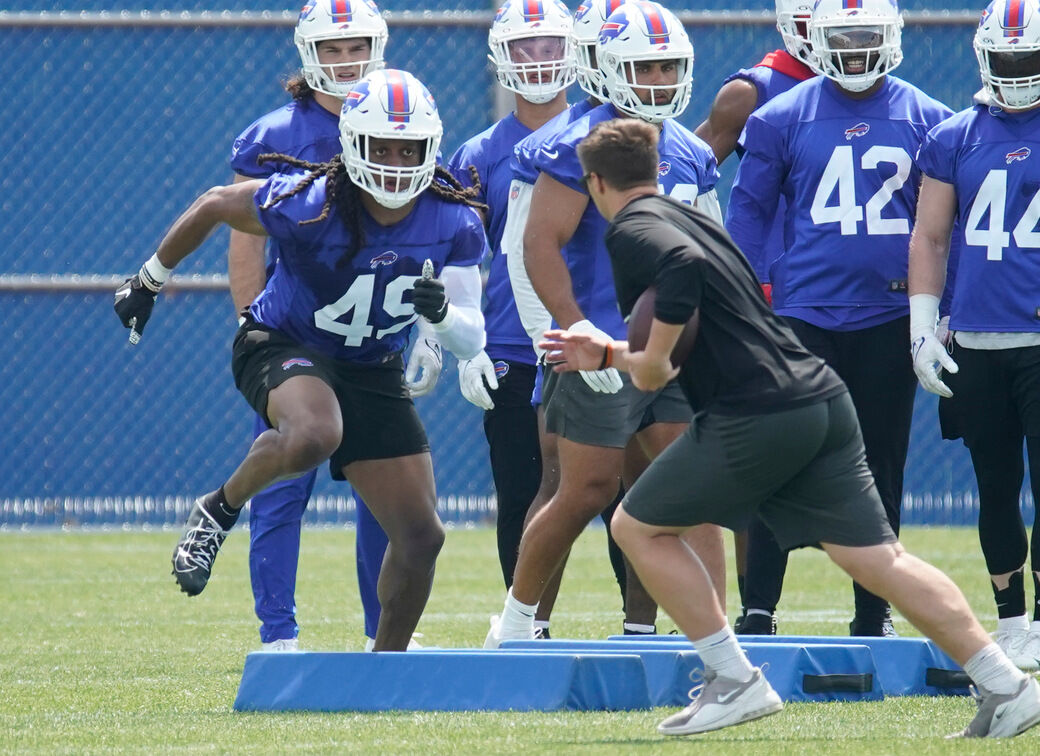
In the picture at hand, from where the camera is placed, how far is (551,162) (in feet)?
17.3

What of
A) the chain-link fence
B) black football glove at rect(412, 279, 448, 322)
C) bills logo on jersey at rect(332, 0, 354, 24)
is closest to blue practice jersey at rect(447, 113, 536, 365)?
bills logo on jersey at rect(332, 0, 354, 24)

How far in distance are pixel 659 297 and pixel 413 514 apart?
1.39 metres

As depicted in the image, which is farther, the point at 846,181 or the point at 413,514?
the point at 846,181

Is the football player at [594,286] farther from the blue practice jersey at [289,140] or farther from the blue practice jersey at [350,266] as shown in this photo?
the blue practice jersey at [289,140]

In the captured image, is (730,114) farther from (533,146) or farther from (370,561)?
(370,561)

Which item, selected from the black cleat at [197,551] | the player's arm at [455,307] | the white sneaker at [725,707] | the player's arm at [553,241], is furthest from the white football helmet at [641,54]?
the white sneaker at [725,707]

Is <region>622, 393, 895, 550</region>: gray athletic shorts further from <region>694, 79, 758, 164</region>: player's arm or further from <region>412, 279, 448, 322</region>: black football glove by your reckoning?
<region>694, 79, 758, 164</region>: player's arm

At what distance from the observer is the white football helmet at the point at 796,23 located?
6.15 meters

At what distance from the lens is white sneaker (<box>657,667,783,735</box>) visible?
164 inches

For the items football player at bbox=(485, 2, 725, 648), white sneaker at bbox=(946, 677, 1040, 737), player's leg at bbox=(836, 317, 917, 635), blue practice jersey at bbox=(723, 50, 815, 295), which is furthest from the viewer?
blue practice jersey at bbox=(723, 50, 815, 295)

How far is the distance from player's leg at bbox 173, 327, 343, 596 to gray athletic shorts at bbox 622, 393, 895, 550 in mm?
1039

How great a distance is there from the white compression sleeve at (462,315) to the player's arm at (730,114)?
1.47 metres

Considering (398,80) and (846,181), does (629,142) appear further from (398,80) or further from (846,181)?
(846,181)

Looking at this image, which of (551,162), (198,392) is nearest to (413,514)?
(551,162)
